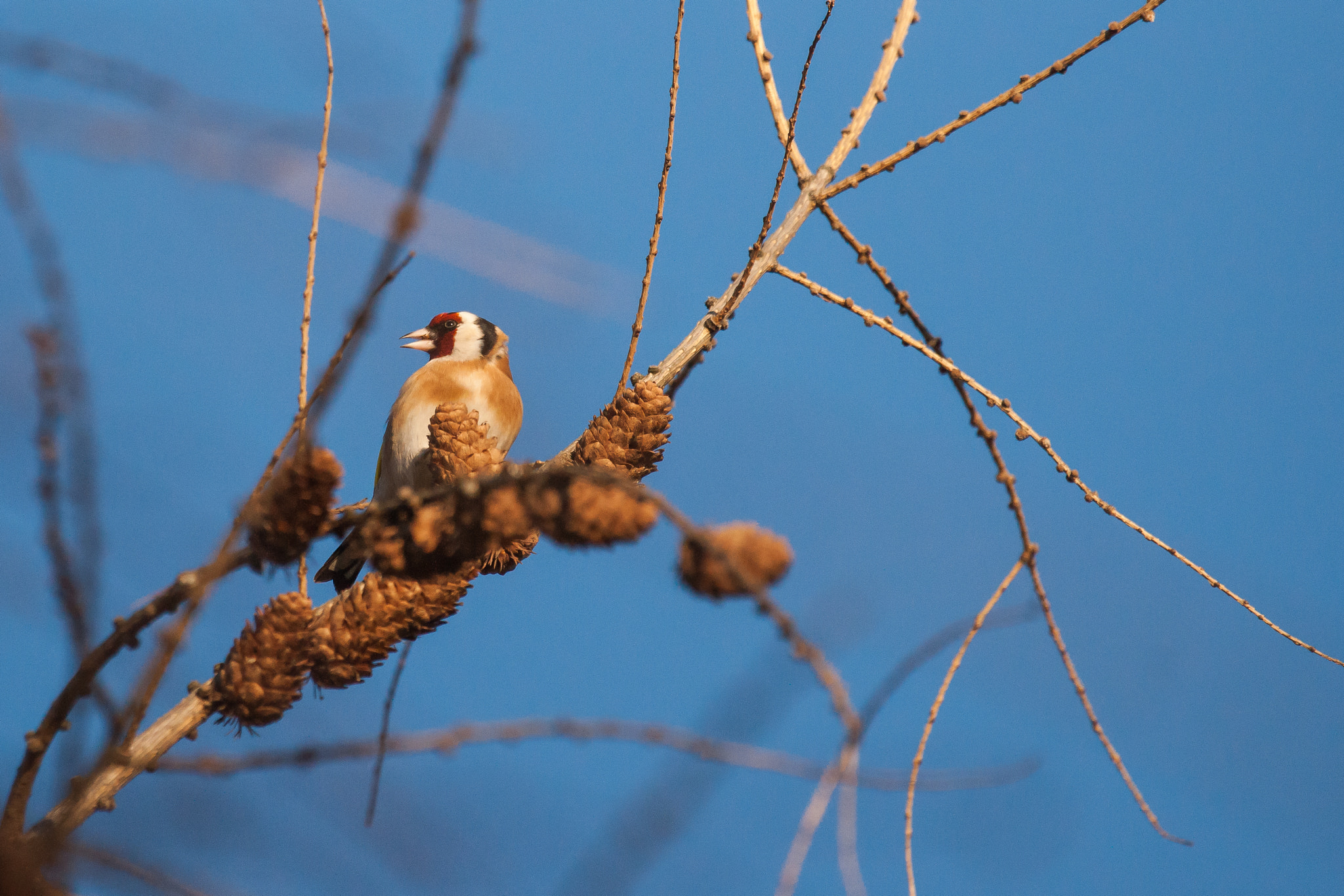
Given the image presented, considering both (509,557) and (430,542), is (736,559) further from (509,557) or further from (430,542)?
(509,557)

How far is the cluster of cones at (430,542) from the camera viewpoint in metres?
0.65

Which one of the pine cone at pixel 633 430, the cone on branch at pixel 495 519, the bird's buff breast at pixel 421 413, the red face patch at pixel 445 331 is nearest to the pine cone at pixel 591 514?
the cone on branch at pixel 495 519

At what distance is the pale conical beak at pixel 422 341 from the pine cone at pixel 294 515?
1.69 metres

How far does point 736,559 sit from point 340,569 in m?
1.24

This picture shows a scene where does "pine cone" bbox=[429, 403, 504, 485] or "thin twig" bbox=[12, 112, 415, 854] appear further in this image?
"pine cone" bbox=[429, 403, 504, 485]

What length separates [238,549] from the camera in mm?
707

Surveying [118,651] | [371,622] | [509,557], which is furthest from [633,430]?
[118,651]

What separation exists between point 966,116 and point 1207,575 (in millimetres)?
511

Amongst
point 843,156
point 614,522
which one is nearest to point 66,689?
point 614,522

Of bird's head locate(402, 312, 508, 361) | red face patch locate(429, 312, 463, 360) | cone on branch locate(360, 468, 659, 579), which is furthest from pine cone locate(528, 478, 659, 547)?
red face patch locate(429, 312, 463, 360)

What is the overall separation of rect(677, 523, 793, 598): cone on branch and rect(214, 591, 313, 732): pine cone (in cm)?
38

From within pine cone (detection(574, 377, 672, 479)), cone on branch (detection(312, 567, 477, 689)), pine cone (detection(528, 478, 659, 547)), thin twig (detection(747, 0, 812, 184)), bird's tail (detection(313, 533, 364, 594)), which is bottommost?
pine cone (detection(528, 478, 659, 547))

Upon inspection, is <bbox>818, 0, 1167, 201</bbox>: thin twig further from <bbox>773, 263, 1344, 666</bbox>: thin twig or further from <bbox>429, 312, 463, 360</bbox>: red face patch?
<bbox>429, 312, 463, 360</bbox>: red face patch

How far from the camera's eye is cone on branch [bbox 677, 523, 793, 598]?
2.05ft
